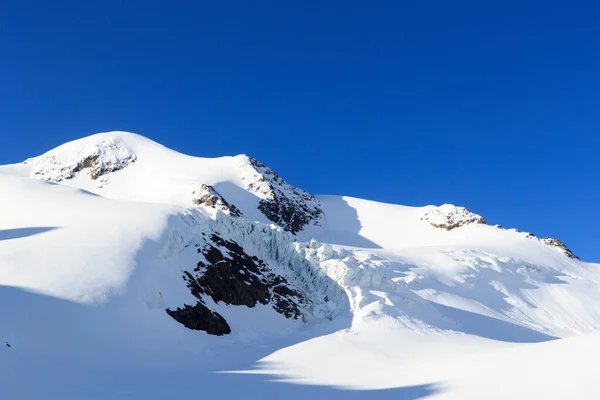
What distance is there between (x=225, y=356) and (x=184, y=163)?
61397 millimetres

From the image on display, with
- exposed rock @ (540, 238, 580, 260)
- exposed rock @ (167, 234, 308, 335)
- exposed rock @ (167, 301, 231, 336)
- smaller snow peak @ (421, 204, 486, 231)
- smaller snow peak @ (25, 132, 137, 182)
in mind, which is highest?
smaller snow peak @ (25, 132, 137, 182)

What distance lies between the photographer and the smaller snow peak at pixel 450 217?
80.4 meters

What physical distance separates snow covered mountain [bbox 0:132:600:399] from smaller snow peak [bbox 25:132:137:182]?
40095mm

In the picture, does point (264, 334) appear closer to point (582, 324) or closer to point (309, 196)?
point (582, 324)

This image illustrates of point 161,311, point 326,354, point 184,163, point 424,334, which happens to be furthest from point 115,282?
point 184,163

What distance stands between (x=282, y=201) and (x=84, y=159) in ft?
110

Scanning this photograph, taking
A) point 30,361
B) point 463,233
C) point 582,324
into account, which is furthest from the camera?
point 463,233

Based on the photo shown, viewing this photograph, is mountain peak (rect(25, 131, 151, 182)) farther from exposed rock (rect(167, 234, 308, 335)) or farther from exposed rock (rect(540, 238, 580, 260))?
exposed rock (rect(540, 238, 580, 260))

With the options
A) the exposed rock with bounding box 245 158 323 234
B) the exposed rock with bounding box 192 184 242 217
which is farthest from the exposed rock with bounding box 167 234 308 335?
the exposed rock with bounding box 245 158 323 234

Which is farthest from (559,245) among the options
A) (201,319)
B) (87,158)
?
(87,158)

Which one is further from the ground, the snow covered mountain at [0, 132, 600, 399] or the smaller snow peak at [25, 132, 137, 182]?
the smaller snow peak at [25, 132, 137, 182]

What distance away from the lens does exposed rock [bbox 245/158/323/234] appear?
75.4 meters

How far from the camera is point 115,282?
24312mm

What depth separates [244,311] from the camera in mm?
29125
